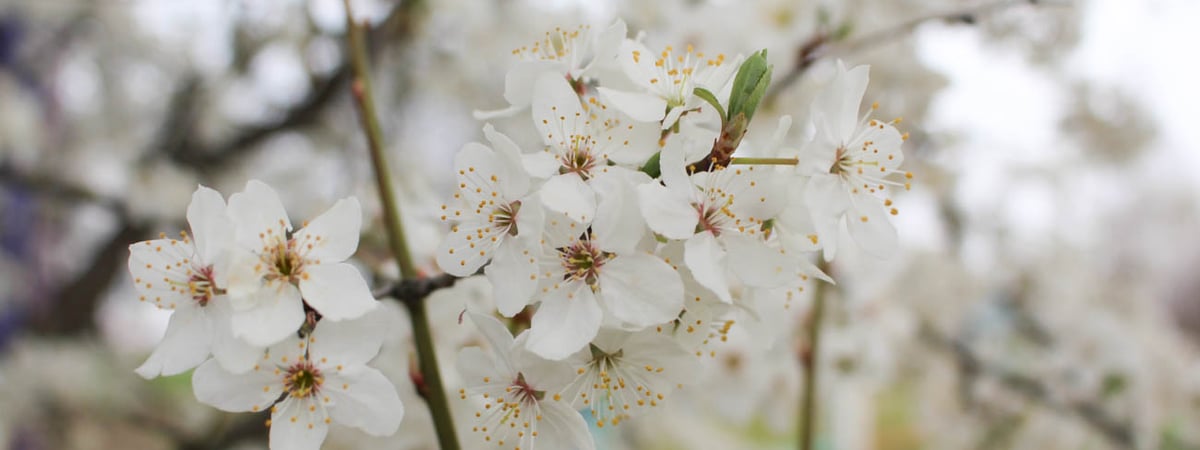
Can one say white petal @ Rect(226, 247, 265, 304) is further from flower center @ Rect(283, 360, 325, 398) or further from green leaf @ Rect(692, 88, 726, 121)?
green leaf @ Rect(692, 88, 726, 121)

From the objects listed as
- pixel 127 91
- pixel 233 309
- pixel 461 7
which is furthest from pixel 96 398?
pixel 233 309

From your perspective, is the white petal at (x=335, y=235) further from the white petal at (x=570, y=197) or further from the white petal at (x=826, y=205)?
the white petal at (x=826, y=205)

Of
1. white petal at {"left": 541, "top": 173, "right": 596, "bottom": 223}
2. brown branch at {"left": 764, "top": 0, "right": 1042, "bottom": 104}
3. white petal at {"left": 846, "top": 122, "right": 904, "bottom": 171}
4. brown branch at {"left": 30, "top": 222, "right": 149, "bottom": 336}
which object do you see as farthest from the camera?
brown branch at {"left": 30, "top": 222, "right": 149, "bottom": 336}

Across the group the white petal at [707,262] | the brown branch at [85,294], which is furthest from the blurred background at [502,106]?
the white petal at [707,262]

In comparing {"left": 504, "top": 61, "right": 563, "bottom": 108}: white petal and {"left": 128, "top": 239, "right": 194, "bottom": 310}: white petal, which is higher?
{"left": 504, "top": 61, "right": 563, "bottom": 108}: white petal

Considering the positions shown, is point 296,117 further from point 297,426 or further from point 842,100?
point 842,100

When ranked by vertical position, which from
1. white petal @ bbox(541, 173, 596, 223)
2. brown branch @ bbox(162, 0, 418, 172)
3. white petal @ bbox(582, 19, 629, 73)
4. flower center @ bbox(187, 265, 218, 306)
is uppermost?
brown branch @ bbox(162, 0, 418, 172)

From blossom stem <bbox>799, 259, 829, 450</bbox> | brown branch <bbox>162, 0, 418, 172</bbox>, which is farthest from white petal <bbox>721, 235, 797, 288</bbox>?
brown branch <bbox>162, 0, 418, 172</bbox>

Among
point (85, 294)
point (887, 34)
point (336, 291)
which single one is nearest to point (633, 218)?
point (336, 291)
